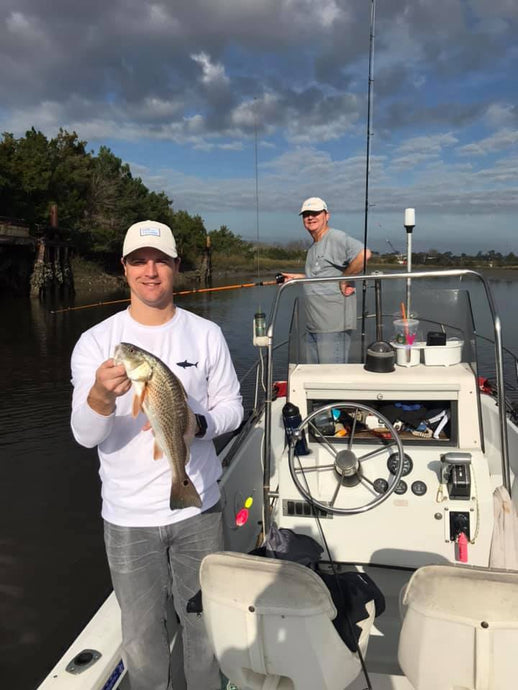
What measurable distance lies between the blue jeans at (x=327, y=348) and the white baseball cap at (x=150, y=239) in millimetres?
2175

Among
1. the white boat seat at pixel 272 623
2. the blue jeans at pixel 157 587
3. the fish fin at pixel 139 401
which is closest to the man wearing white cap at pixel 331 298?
the blue jeans at pixel 157 587

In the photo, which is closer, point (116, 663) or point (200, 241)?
point (116, 663)

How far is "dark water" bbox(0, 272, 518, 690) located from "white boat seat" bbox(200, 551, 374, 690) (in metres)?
2.92

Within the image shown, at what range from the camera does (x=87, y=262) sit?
132 feet

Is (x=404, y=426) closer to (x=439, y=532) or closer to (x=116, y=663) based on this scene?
(x=439, y=532)

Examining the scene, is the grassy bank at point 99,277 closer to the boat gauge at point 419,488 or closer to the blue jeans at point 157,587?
the boat gauge at point 419,488

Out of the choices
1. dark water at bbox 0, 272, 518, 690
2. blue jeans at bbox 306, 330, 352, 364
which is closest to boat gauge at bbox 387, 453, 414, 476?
blue jeans at bbox 306, 330, 352, 364

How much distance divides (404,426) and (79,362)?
8.23 feet

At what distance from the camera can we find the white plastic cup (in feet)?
12.7

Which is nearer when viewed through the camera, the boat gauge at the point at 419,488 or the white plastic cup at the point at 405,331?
the boat gauge at the point at 419,488

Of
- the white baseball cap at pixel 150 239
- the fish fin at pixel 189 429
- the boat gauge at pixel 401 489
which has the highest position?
the white baseball cap at pixel 150 239

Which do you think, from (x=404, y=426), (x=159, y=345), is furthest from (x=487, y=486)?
(x=159, y=345)

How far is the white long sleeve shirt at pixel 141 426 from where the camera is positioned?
6.71ft

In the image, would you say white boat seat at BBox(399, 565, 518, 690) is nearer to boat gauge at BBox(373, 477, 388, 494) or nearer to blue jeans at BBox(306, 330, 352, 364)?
boat gauge at BBox(373, 477, 388, 494)
